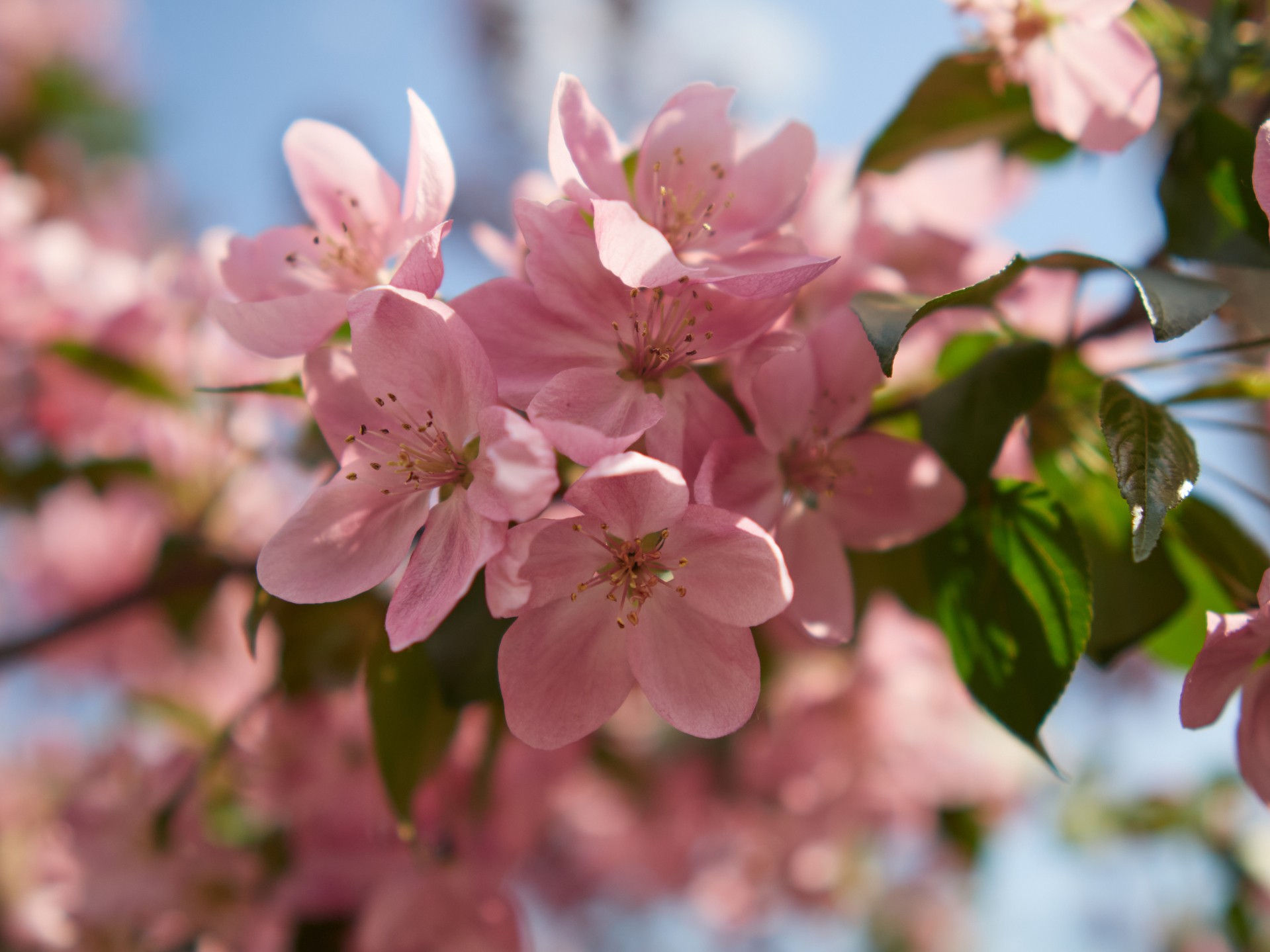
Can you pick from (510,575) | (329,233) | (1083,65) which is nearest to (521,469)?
(510,575)

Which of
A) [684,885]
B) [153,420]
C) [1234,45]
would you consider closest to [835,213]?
[1234,45]

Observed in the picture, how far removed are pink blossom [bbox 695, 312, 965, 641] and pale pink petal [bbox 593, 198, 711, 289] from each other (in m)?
0.10

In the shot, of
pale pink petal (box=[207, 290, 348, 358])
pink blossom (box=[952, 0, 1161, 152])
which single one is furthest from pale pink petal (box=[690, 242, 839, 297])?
pink blossom (box=[952, 0, 1161, 152])

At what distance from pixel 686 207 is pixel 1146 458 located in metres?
0.35

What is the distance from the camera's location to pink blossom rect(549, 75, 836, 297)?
57 centimetres

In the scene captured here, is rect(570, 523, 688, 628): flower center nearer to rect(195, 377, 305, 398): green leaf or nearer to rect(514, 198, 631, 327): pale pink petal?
rect(514, 198, 631, 327): pale pink petal

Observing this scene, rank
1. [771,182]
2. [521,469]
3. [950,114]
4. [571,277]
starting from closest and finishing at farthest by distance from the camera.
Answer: [521,469]
[571,277]
[771,182]
[950,114]

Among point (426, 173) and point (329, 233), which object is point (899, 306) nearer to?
point (426, 173)

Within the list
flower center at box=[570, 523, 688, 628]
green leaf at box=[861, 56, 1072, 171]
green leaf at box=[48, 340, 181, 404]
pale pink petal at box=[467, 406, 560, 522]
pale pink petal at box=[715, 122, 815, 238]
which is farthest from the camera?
green leaf at box=[48, 340, 181, 404]

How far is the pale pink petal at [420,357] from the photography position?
1.57 ft

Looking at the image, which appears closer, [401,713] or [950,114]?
[401,713]

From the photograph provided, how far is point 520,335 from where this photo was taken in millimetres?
525

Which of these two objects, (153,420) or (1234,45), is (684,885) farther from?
(1234,45)

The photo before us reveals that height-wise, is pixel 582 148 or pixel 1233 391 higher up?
pixel 582 148
